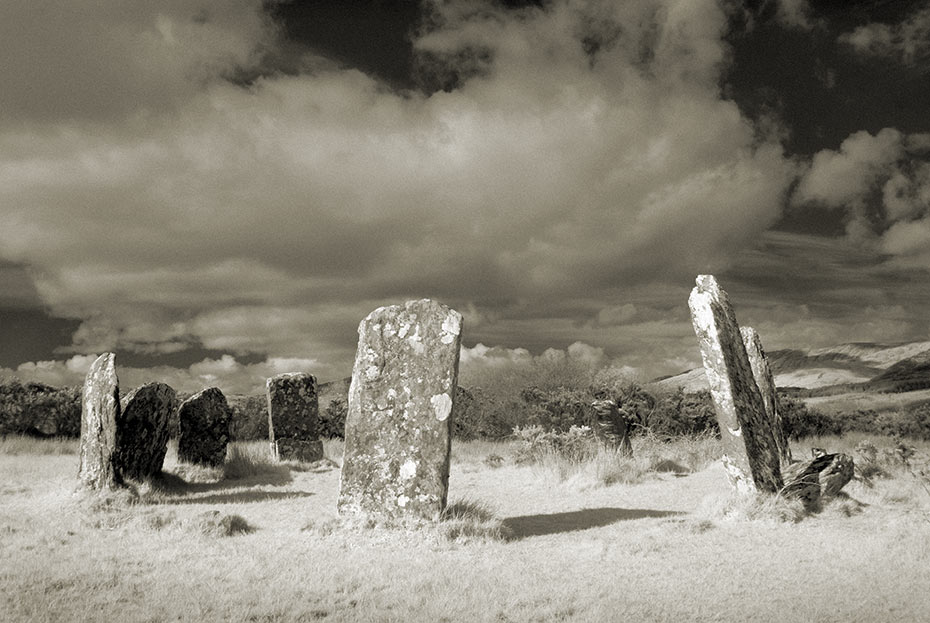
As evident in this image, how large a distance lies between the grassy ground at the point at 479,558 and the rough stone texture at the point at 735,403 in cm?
53

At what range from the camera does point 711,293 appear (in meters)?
10.8

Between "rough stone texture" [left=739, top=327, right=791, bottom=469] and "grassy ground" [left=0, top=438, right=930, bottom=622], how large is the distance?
1227 millimetres

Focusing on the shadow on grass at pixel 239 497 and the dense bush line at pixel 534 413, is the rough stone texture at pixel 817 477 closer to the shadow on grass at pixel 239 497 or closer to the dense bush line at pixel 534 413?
the shadow on grass at pixel 239 497

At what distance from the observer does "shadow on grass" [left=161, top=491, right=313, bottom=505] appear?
1127cm

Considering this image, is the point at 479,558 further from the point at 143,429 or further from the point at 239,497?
the point at 143,429

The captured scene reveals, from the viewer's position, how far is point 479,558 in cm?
731

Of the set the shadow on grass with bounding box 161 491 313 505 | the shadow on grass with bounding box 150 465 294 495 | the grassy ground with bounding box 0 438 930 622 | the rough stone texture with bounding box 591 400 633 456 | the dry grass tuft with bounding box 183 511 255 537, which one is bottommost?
the grassy ground with bounding box 0 438 930 622

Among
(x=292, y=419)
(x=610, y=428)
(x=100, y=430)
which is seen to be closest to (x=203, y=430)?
(x=292, y=419)

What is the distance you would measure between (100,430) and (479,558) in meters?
7.20

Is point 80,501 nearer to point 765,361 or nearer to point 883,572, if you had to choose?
point 883,572

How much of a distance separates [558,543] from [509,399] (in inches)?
726

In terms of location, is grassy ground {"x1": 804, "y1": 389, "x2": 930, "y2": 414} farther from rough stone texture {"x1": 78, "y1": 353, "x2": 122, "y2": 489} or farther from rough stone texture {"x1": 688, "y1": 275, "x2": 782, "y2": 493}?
rough stone texture {"x1": 78, "y1": 353, "x2": 122, "y2": 489}

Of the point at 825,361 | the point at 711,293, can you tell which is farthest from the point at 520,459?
the point at 825,361

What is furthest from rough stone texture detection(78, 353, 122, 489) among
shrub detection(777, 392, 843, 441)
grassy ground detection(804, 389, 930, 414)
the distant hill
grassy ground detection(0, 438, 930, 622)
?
the distant hill
